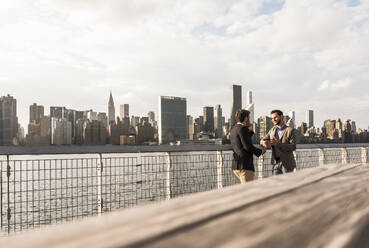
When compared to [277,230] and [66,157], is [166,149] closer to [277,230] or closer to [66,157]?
[66,157]

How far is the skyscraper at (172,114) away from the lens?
104062 millimetres

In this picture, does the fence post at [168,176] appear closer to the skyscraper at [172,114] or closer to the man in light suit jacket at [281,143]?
the man in light suit jacket at [281,143]

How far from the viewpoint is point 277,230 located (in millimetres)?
469

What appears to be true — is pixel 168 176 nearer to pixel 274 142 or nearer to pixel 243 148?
pixel 243 148

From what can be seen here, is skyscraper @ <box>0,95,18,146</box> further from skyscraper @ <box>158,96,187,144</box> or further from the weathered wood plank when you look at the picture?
the weathered wood plank

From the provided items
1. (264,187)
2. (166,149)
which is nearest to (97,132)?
(166,149)

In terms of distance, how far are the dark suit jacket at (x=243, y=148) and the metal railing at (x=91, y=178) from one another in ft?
2.38

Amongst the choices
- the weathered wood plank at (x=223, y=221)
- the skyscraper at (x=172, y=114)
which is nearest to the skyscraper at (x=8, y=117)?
the skyscraper at (x=172, y=114)

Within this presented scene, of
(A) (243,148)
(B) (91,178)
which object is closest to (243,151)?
(A) (243,148)

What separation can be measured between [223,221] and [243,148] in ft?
15.3

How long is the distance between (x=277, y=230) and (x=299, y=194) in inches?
9.6

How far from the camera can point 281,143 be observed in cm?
565

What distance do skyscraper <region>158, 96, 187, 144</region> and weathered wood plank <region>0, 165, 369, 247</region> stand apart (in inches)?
3753

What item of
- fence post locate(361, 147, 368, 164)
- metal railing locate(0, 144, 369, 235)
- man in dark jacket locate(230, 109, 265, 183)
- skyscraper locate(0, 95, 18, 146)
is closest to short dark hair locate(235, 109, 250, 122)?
man in dark jacket locate(230, 109, 265, 183)
